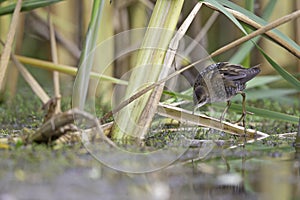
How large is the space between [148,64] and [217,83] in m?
0.21

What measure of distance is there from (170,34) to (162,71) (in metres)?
0.11

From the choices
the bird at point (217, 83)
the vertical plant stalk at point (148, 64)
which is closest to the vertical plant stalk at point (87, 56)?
the vertical plant stalk at point (148, 64)

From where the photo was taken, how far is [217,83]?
1.67 meters

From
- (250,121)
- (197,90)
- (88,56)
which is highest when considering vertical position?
(88,56)

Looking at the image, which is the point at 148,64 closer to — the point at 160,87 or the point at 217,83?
the point at 160,87

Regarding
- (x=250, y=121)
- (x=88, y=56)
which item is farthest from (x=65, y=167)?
(x=250, y=121)

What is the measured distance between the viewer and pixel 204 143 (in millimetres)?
1533

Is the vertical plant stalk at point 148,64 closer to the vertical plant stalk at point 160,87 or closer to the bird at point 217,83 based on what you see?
the vertical plant stalk at point 160,87

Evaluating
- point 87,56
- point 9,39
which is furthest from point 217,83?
point 9,39

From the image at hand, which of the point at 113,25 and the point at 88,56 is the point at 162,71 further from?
the point at 113,25

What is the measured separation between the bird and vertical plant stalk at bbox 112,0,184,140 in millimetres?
138

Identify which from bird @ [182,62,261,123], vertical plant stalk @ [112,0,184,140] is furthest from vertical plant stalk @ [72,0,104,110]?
bird @ [182,62,261,123]

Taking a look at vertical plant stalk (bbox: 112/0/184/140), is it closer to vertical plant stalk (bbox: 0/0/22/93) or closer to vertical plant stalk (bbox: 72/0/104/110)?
vertical plant stalk (bbox: 72/0/104/110)

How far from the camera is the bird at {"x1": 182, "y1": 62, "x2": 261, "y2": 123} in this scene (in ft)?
5.41
